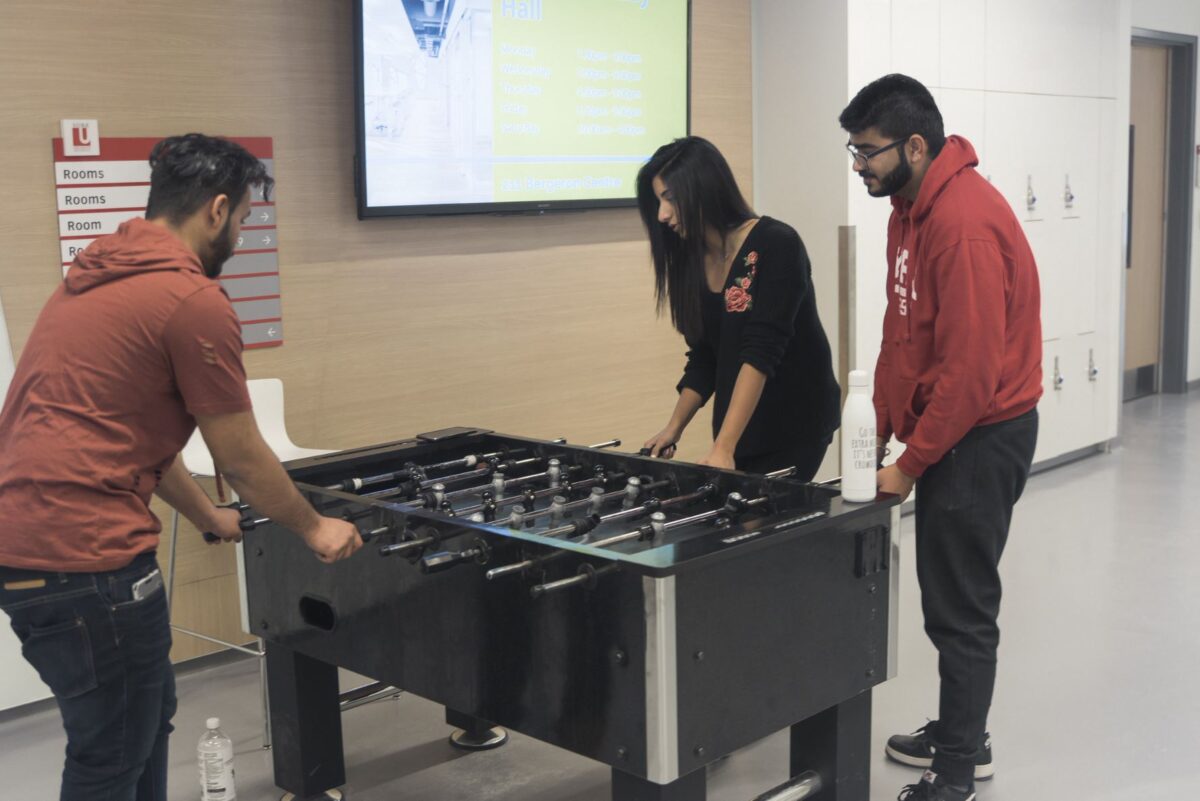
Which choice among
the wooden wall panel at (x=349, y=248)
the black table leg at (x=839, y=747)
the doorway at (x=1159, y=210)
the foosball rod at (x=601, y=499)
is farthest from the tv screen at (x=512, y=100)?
the doorway at (x=1159, y=210)

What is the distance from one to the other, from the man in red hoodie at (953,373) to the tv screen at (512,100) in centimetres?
182

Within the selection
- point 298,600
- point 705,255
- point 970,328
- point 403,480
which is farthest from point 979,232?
point 298,600

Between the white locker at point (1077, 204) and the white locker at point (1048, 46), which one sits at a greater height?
the white locker at point (1048, 46)

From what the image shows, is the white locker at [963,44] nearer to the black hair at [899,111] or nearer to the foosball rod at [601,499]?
the black hair at [899,111]

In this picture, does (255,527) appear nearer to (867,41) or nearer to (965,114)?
(867,41)

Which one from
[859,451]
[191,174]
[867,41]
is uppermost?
[867,41]

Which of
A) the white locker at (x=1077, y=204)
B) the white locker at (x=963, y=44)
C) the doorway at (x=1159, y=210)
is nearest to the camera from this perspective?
the white locker at (x=963, y=44)

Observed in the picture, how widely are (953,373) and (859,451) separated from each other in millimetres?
350

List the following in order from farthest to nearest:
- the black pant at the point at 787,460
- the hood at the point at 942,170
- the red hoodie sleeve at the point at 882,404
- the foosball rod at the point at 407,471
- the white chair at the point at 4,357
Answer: the white chair at the point at 4,357
the black pant at the point at 787,460
the red hoodie sleeve at the point at 882,404
the foosball rod at the point at 407,471
the hood at the point at 942,170

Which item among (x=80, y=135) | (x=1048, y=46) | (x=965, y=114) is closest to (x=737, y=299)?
(x=80, y=135)

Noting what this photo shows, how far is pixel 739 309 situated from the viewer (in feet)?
10.0

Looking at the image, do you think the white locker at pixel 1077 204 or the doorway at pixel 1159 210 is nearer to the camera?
the white locker at pixel 1077 204

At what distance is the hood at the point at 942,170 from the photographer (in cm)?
266

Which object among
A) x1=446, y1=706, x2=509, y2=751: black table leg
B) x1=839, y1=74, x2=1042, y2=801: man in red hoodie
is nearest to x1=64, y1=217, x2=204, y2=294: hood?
x1=839, y1=74, x2=1042, y2=801: man in red hoodie
